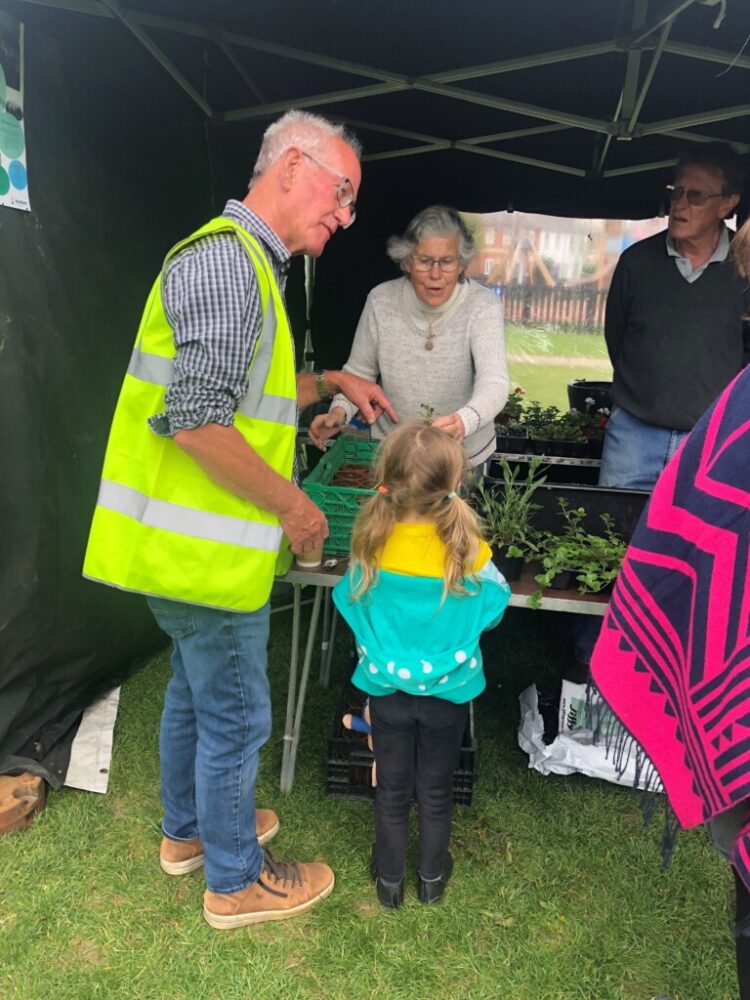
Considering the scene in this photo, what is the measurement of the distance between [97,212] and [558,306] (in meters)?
9.32

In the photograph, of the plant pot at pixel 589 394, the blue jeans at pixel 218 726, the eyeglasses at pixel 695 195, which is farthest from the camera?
the plant pot at pixel 589 394

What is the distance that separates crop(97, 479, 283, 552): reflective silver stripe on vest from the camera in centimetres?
169

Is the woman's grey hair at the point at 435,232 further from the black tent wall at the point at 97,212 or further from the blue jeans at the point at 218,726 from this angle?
the blue jeans at the point at 218,726

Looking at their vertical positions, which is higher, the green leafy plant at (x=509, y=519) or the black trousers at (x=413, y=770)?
the green leafy plant at (x=509, y=519)

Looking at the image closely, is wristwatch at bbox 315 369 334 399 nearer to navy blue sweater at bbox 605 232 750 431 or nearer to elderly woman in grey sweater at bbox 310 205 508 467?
elderly woman in grey sweater at bbox 310 205 508 467

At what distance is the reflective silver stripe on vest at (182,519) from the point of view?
1.69m

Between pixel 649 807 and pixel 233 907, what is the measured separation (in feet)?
4.19

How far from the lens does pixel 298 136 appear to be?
168 centimetres

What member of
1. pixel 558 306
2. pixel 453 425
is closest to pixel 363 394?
pixel 453 425

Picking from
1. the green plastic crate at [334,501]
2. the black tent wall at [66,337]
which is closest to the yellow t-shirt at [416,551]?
the green plastic crate at [334,501]

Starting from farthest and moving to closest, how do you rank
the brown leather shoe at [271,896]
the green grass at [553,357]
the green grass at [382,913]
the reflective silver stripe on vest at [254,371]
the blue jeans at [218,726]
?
1. the green grass at [553,357]
2. the brown leather shoe at [271,896]
3. the green grass at [382,913]
4. the blue jeans at [218,726]
5. the reflective silver stripe on vest at [254,371]

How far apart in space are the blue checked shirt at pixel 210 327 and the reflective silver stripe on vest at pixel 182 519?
23cm

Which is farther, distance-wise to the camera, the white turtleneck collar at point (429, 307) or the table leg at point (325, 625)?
the table leg at point (325, 625)

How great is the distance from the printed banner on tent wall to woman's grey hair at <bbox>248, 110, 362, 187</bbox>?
1049mm
